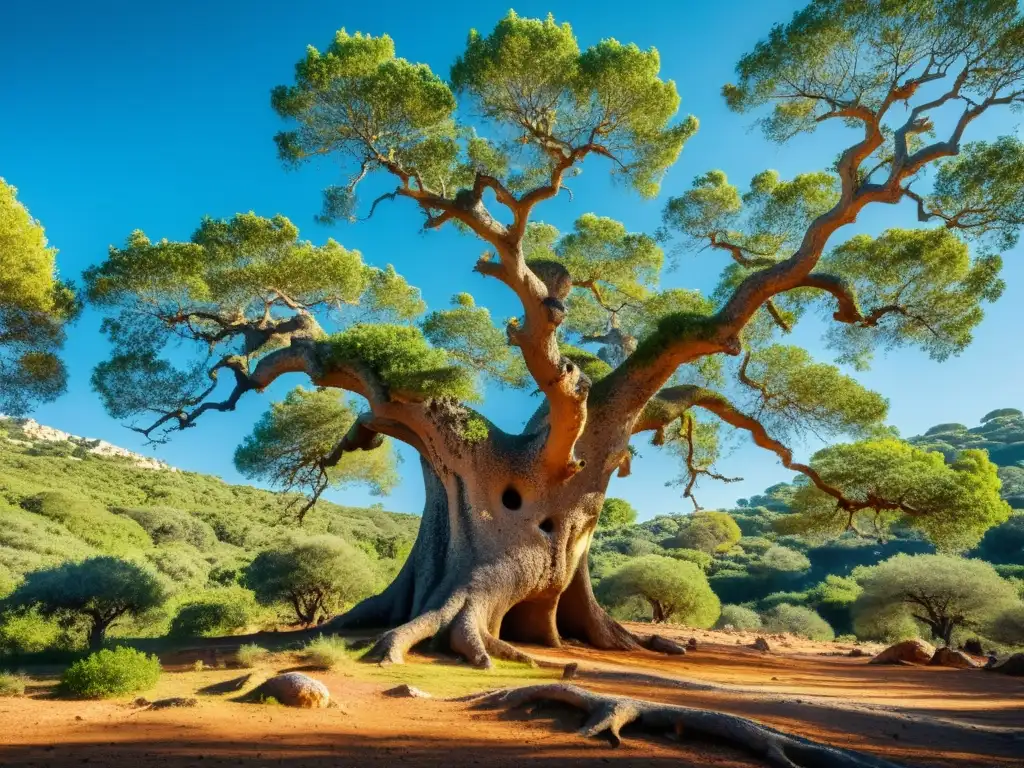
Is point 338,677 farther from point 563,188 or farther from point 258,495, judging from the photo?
point 258,495

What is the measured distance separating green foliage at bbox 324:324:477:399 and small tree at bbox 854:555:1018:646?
67.4 feet

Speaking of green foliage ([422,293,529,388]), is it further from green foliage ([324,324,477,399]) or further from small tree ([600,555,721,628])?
small tree ([600,555,721,628])

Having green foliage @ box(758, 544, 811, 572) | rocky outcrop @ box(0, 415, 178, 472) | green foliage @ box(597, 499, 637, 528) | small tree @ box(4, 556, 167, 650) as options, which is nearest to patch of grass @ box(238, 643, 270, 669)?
small tree @ box(4, 556, 167, 650)

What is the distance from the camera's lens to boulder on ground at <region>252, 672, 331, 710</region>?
5555 mm

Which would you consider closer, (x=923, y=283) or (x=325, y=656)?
(x=325, y=656)

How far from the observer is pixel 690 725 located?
4797 millimetres

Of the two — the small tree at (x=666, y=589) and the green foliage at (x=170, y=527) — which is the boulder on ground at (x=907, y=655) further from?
the green foliage at (x=170, y=527)

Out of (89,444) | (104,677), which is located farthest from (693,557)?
(89,444)

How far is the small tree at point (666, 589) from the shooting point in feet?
80.6

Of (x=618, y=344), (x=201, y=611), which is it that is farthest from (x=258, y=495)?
(x=618, y=344)

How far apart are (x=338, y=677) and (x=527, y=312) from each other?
5.76 meters

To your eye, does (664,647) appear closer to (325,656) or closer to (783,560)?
(325,656)

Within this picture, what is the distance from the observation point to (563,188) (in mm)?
10703

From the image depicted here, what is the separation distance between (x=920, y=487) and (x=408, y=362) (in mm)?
11310
